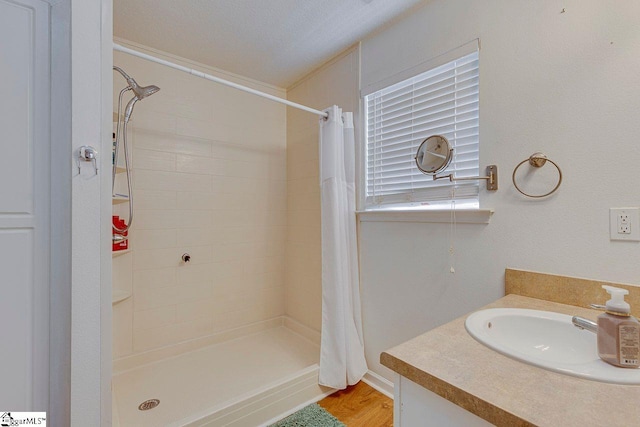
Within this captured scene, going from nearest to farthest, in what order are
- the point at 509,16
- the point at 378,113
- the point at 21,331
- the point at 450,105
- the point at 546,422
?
the point at 546,422 < the point at 21,331 < the point at 509,16 < the point at 450,105 < the point at 378,113

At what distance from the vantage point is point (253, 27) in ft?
6.06

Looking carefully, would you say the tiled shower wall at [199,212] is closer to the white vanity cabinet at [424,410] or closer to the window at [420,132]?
the window at [420,132]

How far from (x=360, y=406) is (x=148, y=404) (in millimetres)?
1273

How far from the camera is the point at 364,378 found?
6.32ft

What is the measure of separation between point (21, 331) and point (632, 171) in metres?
2.13

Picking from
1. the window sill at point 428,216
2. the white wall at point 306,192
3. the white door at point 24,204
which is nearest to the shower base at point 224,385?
the white wall at point 306,192

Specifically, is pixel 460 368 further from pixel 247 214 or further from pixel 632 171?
pixel 247 214

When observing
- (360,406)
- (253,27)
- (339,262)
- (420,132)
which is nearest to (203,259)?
(339,262)

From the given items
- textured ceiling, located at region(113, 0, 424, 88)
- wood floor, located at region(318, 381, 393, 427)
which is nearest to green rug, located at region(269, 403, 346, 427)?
wood floor, located at region(318, 381, 393, 427)

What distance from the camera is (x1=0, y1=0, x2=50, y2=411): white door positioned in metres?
0.88

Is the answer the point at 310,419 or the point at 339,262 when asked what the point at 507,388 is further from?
the point at 310,419

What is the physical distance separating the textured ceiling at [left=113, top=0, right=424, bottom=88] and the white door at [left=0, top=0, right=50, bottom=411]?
3.22 feet

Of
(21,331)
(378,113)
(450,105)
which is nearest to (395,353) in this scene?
(21,331)

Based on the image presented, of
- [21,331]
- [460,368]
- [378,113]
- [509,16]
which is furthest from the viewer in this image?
[378,113]
